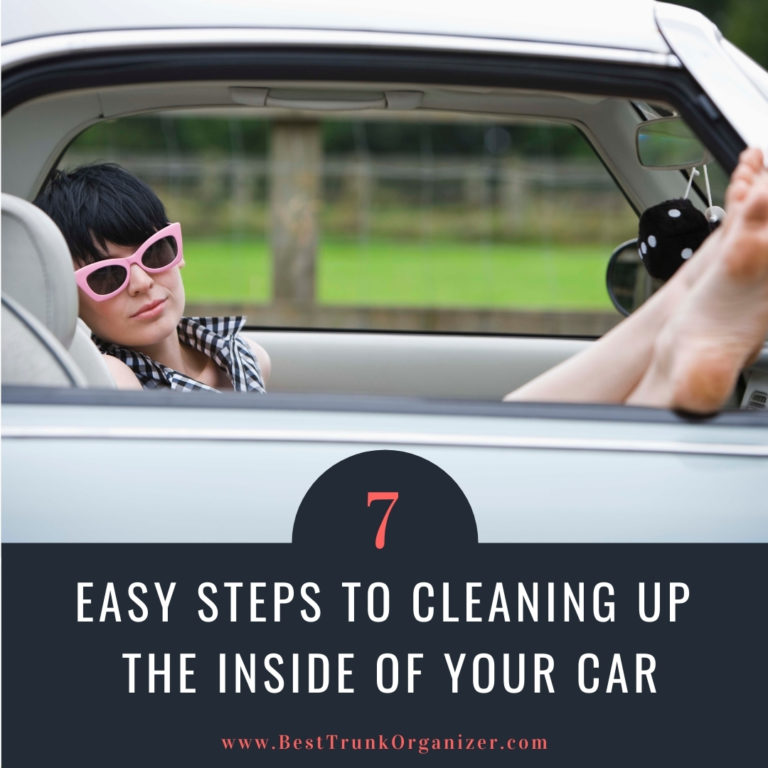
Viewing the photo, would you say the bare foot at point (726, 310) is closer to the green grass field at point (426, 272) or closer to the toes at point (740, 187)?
the toes at point (740, 187)

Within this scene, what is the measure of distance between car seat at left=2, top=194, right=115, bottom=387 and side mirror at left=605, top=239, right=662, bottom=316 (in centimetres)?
146

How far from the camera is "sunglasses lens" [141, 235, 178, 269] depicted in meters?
2.16

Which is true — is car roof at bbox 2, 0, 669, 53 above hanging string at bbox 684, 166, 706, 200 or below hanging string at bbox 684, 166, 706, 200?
below

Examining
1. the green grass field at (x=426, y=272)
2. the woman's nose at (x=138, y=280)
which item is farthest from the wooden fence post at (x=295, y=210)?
the green grass field at (x=426, y=272)

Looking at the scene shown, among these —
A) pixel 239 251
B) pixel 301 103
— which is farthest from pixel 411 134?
pixel 301 103

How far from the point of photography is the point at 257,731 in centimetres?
150

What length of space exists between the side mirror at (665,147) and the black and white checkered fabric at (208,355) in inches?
40.0

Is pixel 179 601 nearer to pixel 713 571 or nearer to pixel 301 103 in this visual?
pixel 713 571

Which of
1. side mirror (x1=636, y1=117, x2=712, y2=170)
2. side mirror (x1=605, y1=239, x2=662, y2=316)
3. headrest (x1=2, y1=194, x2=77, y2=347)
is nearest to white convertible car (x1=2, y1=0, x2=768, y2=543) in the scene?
headrest (x1=2, y1=194, x2=77, y2=347)

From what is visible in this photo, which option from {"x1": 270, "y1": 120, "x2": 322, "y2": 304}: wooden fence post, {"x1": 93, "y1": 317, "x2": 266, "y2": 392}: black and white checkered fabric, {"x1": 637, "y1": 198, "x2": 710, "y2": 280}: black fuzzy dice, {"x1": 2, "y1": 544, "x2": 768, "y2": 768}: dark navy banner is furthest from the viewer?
{"x1": 270, "y1": 120, "x2": 322, "y2": 304}: wooden fence post

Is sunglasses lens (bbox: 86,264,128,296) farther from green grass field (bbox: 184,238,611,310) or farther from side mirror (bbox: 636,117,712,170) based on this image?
green grass field (bbox: 184,238,611,310)

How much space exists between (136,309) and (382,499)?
843mm

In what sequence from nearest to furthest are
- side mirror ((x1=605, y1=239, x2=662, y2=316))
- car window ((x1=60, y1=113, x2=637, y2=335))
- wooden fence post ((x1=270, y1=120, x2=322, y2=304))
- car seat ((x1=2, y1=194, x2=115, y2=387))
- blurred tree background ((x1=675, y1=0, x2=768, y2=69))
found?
car seat ((x1=2, y1=194, x2=115, y2=387)) → side mirror ((x1=605, y1=239, x2=662, y2=316)) → wooden fence post ((x1=270, y1=120, x2=322, y2=304)) → car window ((x1=60, y1=113, x2=637, y2=335)) → blurred tree background ((x1=675, y1=0, x2=768, y2=69))

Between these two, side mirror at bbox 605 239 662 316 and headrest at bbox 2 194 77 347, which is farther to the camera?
side mirror at bbox 605 239 662 316
